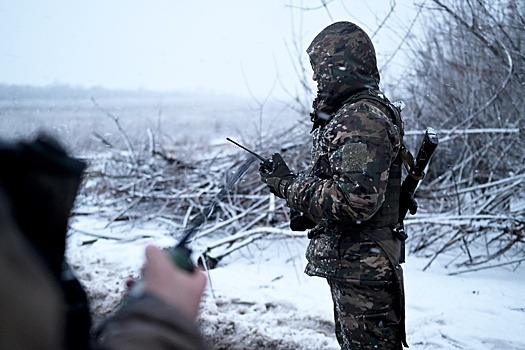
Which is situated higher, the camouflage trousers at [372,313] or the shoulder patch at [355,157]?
the shoulder patch at [355,157]

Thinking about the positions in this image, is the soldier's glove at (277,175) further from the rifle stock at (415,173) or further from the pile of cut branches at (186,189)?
the pile of cut branches at (186,189)

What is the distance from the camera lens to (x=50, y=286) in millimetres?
842

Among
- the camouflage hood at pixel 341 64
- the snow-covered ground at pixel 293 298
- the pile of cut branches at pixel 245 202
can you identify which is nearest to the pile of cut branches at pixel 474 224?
the pile of cut branches at pixel 245 202

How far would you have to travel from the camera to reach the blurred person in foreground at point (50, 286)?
0.78 meters

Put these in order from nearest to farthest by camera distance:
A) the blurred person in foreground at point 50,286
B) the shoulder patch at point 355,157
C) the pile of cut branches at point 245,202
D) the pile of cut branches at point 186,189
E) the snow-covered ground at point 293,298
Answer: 1. the blurred person in foreground at point 50,286
2. the shoulder patch at point 355,157
3. the snow-covered ground at point 293,298
4. the pile of cut branches at point 245,202
5. the pile of cut branches at point 186,189

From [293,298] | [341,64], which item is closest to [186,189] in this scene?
[293,298]

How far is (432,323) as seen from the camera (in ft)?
13.5

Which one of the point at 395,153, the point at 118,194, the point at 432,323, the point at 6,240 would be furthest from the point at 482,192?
the point at 6,240

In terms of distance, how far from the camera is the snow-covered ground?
3.89 metres

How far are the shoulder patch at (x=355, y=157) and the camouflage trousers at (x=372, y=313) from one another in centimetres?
54

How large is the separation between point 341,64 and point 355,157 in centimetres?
54

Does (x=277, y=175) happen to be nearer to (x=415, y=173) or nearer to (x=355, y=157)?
(x=355, y=157)

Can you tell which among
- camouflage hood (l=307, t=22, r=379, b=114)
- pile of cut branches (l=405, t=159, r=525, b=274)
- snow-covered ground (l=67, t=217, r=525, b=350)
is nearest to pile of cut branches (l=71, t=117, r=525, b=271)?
pile of cut branches (l=405, t=159, r=525, b=274)

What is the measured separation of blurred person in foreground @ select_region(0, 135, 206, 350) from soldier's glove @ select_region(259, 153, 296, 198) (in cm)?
173
